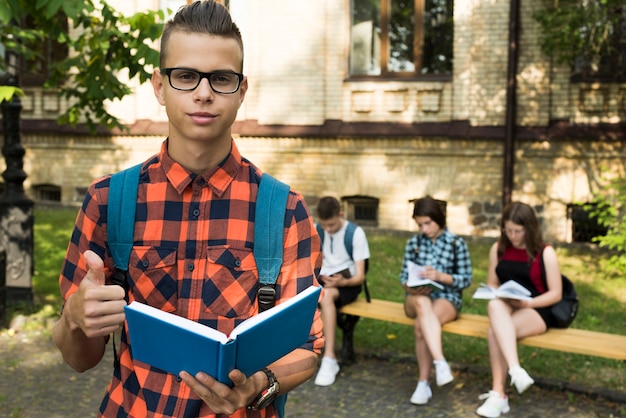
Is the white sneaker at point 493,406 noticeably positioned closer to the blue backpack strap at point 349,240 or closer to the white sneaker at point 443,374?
the white sneaker at point 443,374

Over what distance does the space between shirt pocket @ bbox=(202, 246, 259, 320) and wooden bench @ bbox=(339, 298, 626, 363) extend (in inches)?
170

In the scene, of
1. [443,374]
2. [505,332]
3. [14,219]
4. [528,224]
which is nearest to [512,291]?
[505,332]

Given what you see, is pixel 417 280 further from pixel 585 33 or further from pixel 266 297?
pixel 585 33

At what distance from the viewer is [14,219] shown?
27.3 feet

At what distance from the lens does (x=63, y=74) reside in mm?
8469

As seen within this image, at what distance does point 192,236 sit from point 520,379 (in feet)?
13.6

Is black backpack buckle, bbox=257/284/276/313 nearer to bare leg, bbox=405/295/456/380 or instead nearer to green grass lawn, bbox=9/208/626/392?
bare leg, bbox=405/295/456/380

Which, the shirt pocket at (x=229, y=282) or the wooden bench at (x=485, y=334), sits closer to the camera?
the shirt pocket at (x=229, y=282)

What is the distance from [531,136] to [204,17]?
11243 mm

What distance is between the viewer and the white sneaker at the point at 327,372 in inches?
256

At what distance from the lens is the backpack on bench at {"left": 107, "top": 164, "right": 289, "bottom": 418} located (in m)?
2.03

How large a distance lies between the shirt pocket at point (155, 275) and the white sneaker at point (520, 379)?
411 cm

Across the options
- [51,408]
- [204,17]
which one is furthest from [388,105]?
[204,17]

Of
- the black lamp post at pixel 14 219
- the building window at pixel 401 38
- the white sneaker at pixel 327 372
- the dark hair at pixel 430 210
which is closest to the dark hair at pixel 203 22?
the dark hair at pixel 430 210
